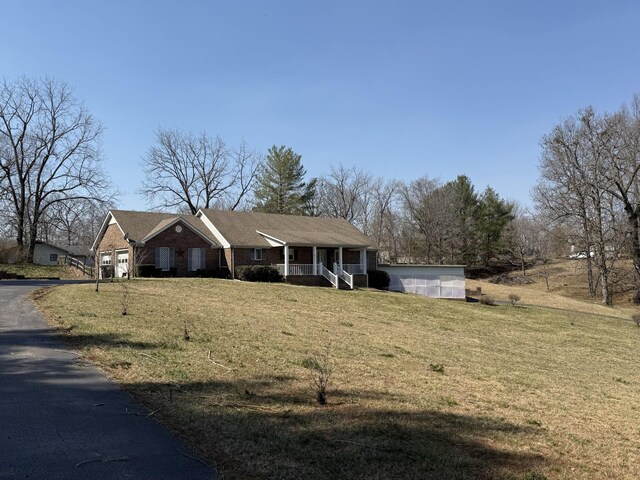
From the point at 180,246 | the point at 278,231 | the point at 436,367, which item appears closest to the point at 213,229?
the point at 180,246

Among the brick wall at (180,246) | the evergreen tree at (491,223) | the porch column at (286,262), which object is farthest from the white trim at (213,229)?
the evergreen tree at (491,223)

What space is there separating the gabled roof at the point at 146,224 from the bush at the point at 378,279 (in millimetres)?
11364

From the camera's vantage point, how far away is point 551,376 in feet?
38.8

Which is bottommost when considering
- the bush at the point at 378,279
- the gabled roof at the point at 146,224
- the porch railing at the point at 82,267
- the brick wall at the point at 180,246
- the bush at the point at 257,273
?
the bush at the point at 378,279

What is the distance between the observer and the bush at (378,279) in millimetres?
37500

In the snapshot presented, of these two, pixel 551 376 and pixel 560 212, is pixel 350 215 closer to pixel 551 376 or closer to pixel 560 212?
pixel 560 212

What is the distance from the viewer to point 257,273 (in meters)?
32.1

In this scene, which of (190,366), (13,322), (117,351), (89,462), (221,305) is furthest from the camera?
(221,305)

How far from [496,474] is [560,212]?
152ft

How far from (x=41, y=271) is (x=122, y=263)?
25.3 ft

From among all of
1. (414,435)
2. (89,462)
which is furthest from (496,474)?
(89,462)

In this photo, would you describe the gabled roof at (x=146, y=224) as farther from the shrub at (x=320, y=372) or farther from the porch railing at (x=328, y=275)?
the shrub at (x=320, y=372)

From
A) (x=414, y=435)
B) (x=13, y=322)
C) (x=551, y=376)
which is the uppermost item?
(x=13, y=322)

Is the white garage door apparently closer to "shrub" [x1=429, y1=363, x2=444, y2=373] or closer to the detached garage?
the detached garage
